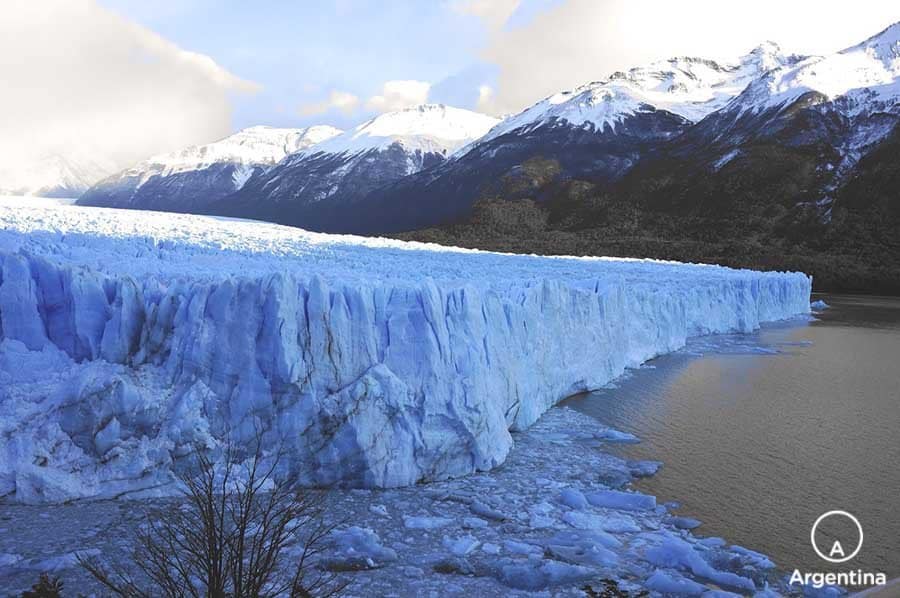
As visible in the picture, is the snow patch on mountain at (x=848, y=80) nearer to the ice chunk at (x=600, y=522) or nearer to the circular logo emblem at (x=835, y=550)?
the circular logo emblem at (x=835, y=550)

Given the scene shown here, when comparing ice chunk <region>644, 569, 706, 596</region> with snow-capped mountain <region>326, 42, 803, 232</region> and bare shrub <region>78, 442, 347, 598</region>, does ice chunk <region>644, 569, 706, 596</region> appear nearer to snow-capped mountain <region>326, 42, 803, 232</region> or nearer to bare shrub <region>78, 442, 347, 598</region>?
bare shrub <region>78, 442, 347, 598</region>

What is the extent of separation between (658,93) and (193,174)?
112763 mm

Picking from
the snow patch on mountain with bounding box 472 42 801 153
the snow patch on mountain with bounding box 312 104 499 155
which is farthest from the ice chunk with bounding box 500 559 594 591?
the snow patch on mountain with bounding box 312 104 499 155

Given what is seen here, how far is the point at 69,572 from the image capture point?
516cm

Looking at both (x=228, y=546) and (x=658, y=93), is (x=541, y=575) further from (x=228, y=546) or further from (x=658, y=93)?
(x=658, y=93)

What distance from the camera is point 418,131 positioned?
16062 cm

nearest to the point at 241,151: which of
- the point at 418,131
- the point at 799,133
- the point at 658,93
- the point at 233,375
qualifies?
the point at 418,131

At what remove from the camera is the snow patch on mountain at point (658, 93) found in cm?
10600

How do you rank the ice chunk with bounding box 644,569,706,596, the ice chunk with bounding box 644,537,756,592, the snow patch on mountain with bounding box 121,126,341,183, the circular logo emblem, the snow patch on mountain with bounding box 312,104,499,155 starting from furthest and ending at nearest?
1. the snow patch on mountain with bounding box 121,126,341,183
2. the snow patch on mountain with bounding box 312,104,499,155
3. the circular logo emblem
4. the ice chunk with bounding box 644,537,756,592
5. the ice chunk with bounding box 644,569,706,596

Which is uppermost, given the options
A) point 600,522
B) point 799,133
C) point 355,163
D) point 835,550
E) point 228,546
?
point 355,163

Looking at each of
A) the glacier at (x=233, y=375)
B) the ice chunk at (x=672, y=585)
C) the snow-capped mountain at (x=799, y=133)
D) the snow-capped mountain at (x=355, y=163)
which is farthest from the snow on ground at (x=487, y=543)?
the snow-capped mountain at (x=355, y=163)

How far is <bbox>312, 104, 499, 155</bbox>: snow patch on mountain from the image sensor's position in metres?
148

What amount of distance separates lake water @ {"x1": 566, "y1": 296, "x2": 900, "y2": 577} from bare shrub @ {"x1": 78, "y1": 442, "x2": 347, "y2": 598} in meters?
4.24

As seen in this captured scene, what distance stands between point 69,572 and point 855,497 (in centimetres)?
871
